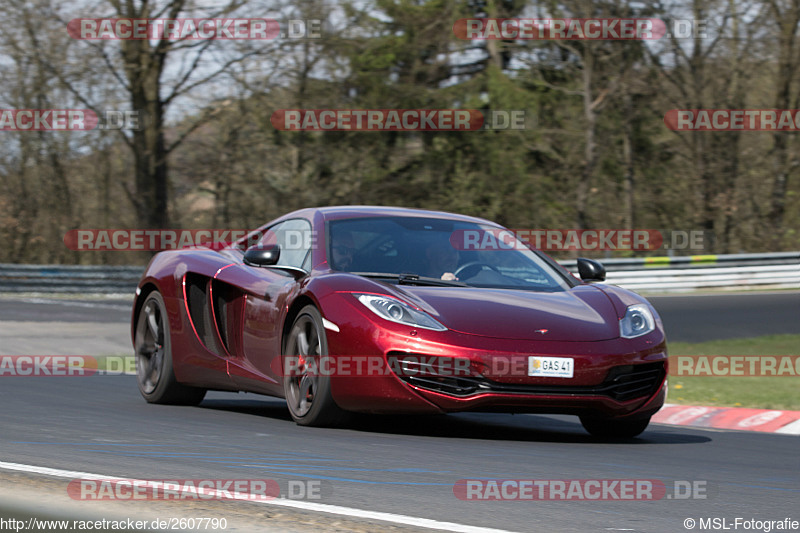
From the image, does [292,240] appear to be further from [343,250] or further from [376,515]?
[376,515]

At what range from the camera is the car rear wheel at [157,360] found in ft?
25.8

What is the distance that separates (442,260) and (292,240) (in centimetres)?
102

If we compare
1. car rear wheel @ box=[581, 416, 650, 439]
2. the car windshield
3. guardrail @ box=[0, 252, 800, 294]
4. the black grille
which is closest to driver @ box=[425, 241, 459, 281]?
the car windshield

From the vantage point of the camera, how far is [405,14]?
31844 millimetres

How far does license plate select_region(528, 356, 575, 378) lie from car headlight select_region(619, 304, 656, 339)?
0.48 meters

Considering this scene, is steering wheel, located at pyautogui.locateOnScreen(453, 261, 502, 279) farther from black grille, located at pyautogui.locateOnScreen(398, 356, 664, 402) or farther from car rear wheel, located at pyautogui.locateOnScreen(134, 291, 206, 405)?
car rear wheel, located at pyautogui.locateOnScreen(134, 291, 206, 405)

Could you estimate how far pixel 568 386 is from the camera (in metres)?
6.02

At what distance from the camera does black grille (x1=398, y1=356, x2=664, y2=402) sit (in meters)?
5.93

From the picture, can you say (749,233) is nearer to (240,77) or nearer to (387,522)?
(240,77)

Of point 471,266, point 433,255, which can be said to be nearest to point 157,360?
point 433,255

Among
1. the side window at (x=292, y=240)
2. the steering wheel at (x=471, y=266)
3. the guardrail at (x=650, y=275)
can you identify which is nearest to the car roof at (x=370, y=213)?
the side window at (x=292, y=240)

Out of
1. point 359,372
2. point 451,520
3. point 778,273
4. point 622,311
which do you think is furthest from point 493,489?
point 778,273

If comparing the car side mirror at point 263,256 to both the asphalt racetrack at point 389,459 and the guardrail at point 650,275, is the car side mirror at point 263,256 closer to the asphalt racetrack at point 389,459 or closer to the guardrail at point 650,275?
the asphalt racetrack at point 389,459

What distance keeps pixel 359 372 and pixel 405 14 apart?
2692cm
